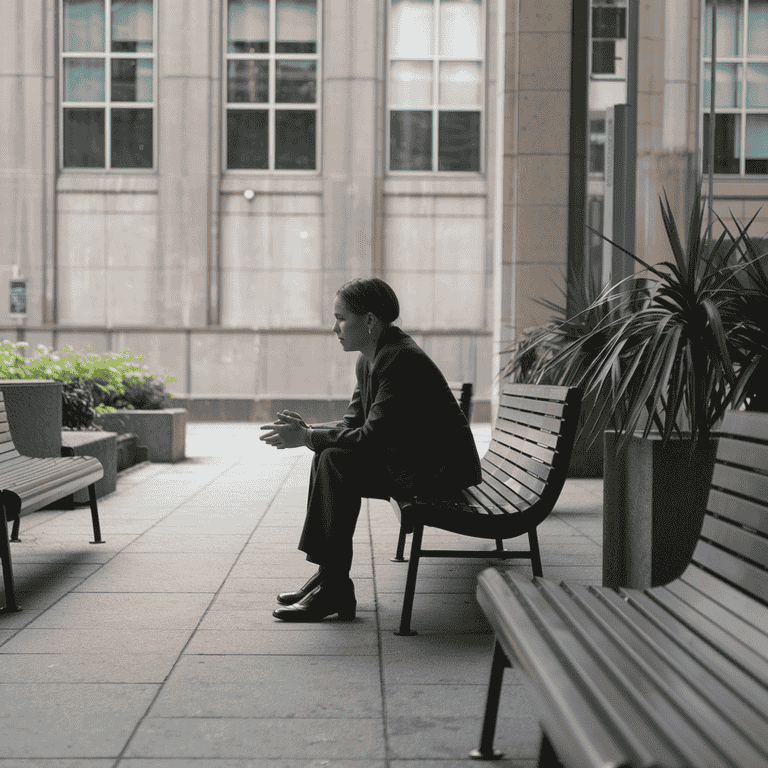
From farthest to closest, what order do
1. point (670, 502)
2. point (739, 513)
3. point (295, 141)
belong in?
point (295, 141), point (670, 502), point (739, 513)

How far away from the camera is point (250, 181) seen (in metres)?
20.1

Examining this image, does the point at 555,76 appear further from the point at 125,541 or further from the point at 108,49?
the point at 108,49

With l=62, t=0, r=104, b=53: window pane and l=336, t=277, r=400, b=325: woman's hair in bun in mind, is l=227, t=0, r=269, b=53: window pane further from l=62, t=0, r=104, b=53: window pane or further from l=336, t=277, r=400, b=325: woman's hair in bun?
l=336, t=277, r=400, b=325: woman's hair in bun

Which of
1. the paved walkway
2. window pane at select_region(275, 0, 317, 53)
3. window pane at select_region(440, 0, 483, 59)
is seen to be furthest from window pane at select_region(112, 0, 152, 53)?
the paved walkway

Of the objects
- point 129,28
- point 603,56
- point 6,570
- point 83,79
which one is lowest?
point 6,570

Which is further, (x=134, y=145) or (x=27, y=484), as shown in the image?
(x=134, y=145)

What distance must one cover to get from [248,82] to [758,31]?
44.8 feet

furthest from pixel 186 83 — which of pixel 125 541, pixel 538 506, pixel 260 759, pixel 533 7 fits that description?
pixel 260 759

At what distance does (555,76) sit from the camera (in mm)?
12406

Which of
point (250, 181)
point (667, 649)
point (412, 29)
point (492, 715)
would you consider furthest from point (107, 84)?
point (667, 649)

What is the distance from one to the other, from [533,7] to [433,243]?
808cm

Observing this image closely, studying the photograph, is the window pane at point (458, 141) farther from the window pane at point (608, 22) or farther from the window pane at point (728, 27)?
the window pane at point (728, 27)

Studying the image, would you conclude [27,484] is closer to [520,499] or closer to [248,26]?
[520,499]

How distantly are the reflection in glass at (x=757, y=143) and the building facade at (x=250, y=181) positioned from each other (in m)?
10.5
